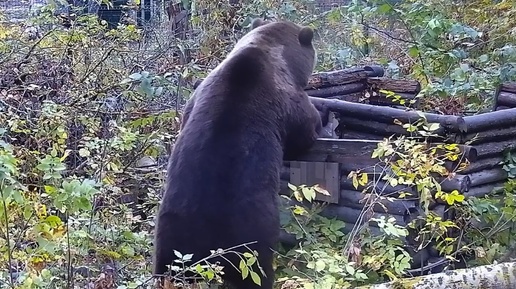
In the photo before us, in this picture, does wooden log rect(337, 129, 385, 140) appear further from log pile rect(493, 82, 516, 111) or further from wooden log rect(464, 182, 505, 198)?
log pile rect(493, 82, 516, 111)

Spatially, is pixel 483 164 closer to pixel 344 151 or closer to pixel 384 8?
pixel 344 151

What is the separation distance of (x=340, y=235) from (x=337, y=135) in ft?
3.24

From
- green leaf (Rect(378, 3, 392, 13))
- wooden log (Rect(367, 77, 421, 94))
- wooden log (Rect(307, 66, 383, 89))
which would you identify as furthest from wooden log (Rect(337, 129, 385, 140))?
green leaf (Rect(378, 3, 392, 13))

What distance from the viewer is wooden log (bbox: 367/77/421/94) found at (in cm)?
661

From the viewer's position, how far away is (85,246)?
4129 millimetres

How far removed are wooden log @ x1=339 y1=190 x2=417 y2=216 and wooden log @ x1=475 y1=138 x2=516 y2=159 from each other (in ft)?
2.18

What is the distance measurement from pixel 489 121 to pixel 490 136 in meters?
0.13

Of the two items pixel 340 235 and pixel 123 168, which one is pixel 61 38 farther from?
pixel 340 235

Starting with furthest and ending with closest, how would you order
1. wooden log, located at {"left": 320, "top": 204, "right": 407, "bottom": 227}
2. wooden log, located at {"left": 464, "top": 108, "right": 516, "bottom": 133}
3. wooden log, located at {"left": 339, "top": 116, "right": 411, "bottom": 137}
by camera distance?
wooden log, located at {"left": 339, "top": 116, "right": 411, "bottom": 137} → wooden log, located at {"left": 320, "top": 204, "right": 407, "bottom": 227} → wooden log, located at {"left": 464, "top": 108, "right": 516, "bottom": 133}

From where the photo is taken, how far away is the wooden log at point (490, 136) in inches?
189

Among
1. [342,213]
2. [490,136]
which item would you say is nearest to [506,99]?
[490,136]

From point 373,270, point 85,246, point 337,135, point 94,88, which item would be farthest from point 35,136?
point 373,270

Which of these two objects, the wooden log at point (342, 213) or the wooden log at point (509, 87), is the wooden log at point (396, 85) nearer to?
the wooden log at point (509, 87)

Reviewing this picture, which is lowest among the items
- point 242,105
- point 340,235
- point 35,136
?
point 340,235
